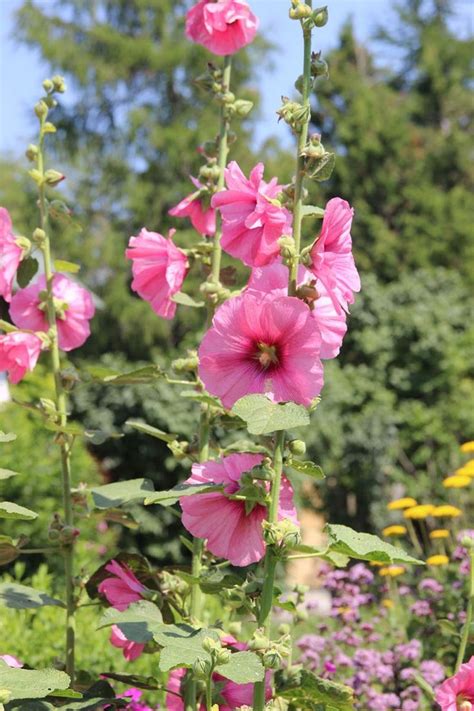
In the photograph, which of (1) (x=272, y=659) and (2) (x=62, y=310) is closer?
(1) (x=272, y=659)

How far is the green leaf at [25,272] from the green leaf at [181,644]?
782mm

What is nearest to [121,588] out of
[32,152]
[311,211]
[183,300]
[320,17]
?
[183,300]

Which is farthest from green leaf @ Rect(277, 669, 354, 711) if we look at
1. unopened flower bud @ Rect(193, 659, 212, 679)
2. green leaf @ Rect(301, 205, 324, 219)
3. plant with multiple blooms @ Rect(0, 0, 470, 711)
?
green leaf @ Rect(301, 205, 324, 219)

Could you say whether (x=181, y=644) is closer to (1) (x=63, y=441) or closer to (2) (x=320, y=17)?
(1) (x=63, y=441)

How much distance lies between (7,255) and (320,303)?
0.72 metres

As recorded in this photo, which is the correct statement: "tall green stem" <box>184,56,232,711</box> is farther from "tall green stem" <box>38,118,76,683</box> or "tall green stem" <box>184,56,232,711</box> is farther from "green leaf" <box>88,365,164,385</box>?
"tall green stem" <box>38,118,76,683</box>

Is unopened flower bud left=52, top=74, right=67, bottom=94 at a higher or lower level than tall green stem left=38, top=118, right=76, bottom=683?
higher

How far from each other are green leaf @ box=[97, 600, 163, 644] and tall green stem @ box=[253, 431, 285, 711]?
163 mm

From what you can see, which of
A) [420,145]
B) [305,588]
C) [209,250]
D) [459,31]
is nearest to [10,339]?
[209,250]

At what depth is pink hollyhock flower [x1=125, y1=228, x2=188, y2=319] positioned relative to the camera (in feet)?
6.12

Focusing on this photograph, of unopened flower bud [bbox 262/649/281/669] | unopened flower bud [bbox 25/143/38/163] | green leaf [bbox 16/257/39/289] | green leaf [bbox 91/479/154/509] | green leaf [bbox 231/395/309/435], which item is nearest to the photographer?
green leaf [bbox 231/395/309/435]

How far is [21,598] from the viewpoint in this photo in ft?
5.85

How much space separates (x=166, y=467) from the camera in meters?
7.71

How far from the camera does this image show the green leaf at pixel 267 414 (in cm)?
125
